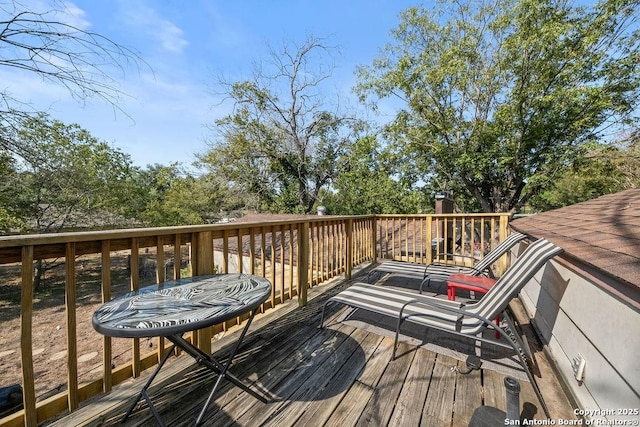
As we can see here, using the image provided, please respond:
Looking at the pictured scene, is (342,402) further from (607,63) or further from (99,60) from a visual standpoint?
(607,63)

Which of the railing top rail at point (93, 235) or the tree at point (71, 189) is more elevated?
the tree at point (71, 189)

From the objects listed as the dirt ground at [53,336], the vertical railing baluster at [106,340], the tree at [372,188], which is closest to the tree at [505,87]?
the tree at [372,188]

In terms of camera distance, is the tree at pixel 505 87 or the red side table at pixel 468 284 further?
the tree at pixel 505 87

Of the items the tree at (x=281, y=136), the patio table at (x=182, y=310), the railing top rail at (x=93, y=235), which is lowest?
the patio table at (x=182, y=310)

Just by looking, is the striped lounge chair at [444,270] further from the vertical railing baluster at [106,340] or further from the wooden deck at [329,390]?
the vertical railing baluster at [106,340]

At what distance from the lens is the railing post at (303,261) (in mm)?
3241

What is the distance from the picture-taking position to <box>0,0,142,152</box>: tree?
7.46 feet

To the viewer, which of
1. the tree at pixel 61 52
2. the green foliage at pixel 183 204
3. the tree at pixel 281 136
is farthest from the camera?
the tree at pixel 281 136

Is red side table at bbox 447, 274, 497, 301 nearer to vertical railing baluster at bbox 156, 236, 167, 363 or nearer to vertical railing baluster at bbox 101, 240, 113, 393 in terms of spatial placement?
vertical railing baluster at bbox 156, 236, 167, 363

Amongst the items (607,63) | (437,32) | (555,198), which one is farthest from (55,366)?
(555,198)

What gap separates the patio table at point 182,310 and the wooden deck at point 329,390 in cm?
13

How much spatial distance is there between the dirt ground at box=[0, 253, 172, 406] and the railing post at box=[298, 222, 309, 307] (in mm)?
2018

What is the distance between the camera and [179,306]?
147cm

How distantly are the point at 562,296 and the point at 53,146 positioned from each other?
12329mm
